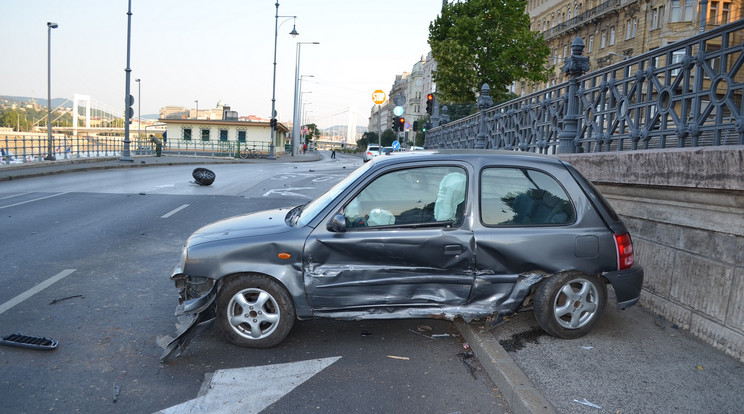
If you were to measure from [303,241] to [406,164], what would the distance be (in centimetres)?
102

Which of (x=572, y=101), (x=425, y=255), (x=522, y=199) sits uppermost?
(x=572, y=101)

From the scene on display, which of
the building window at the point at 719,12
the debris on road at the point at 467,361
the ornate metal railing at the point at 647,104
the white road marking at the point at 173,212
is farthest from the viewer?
the building window at the point at 719,12

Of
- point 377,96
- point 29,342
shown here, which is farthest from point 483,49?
point 29,342

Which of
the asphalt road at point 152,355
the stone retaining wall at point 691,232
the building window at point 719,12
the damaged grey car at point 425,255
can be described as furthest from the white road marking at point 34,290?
the building window at point 719,12

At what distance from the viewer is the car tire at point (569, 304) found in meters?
4.64

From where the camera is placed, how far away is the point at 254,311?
4.48m

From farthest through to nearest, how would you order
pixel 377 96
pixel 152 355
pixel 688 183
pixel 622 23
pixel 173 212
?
pixel 622 23 < pixel 377 96 < pixel 173 212 < pixel 688 183 < pixel 152 355

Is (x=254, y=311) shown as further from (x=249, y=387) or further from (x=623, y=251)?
(x=623, y=251)

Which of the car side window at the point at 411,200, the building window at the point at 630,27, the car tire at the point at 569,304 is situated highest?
the building window at the point at 630,27

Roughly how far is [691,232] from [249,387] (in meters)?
3.69

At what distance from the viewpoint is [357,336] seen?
4.94m

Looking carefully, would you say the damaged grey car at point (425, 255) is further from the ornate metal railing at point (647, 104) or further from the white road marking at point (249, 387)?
the ornate metal railing at point (647, 104)

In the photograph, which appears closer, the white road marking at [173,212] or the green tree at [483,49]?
the white road marking at [173,212]

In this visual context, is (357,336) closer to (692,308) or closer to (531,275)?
(531,275)
